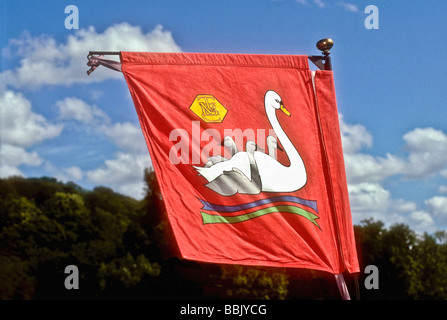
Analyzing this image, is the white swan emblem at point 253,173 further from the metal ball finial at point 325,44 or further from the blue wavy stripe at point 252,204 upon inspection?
the metal ball finial at point 325,44

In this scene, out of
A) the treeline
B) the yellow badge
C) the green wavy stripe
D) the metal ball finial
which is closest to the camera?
the green wavy stripe

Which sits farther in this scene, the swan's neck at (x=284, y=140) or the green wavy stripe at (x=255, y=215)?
the swan's neck at (x=284, y=140)

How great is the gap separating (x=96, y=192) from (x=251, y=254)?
69.7 meters

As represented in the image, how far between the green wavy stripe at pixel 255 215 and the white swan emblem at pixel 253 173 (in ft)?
0.63

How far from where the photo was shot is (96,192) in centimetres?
7294

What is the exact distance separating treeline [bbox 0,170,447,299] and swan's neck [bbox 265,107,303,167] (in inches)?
1887

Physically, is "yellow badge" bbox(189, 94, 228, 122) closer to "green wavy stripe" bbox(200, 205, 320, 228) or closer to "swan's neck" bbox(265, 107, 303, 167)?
"swan's neck" bbox(265, 107, 303, 167)

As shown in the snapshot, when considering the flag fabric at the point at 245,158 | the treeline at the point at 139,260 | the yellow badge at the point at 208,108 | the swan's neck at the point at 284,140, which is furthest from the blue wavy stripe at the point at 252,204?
the treeline at the point at 139,260

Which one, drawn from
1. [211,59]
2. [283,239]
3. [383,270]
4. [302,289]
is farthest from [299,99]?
[383,270]

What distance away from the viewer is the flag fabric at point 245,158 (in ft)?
17.9

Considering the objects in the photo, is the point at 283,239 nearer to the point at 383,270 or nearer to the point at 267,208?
the point at 267,208

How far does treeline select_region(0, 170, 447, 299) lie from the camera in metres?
56.3

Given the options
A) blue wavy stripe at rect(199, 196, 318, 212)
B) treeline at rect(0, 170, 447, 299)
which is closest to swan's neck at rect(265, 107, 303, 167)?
blue wavy stripe at rect(199, 196, 318, 212)

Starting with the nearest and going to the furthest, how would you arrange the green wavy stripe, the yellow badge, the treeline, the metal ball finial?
the green wavy stripe → the yellow badge → the metal ball finial → the treeline
